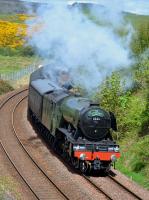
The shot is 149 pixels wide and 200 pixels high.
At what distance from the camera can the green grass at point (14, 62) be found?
69.7 meters

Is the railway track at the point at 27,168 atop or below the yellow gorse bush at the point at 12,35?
atop

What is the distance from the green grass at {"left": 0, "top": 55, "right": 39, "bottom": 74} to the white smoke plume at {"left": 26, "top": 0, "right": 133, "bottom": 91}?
26.9 meters

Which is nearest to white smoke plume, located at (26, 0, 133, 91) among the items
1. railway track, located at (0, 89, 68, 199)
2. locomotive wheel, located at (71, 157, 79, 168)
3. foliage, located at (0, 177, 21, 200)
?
railway track, located at (0, 89, 68, 199)

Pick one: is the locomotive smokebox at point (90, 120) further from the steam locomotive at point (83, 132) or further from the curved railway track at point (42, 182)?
the curved railway track at point (42, 182)

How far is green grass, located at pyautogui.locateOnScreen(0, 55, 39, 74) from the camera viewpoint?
69.7 meters

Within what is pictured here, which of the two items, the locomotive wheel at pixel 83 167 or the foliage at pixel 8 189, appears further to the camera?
the locomotive wheel at pixel 83 167

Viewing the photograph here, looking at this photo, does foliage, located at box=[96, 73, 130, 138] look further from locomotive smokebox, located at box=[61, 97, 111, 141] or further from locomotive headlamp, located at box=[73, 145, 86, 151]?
locomotive headlamp, located at box=[73, 145, 86, 151]

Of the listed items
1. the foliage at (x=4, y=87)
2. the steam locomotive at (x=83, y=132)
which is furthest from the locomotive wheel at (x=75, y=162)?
the foliage at (x=4, y=87)

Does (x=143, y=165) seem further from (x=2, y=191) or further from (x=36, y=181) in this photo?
(x=2, y=191)

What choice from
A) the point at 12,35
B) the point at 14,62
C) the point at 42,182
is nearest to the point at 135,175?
the point at 42,182

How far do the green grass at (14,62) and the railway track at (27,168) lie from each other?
3492 cm

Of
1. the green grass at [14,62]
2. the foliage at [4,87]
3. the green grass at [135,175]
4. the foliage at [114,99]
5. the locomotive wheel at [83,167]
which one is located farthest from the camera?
the green grass at [14,62]

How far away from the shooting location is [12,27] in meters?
81.6

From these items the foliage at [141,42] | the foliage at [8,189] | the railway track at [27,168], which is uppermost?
the foliage at [141,42]
